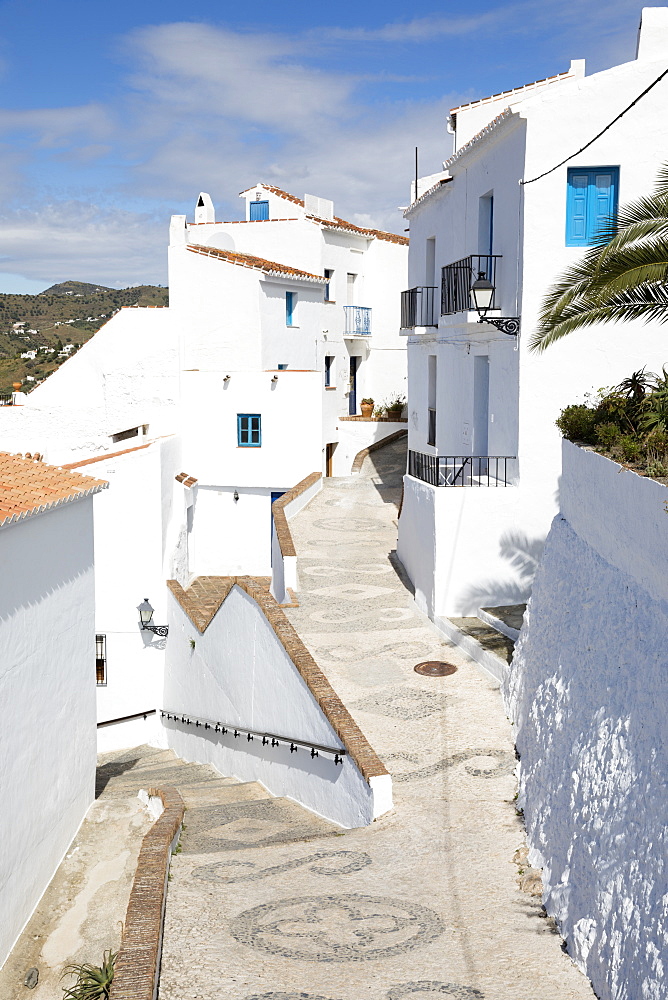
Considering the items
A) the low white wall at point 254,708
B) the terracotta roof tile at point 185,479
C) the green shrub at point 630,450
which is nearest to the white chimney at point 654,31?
the green shrub at point 630,450

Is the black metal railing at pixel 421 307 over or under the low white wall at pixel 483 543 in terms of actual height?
over

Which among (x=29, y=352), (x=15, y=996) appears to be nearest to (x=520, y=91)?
(x=15, y=996)

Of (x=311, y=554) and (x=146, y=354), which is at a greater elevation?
(x=146, y=354)

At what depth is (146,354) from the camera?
2467cm

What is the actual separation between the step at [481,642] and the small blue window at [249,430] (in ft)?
37.7

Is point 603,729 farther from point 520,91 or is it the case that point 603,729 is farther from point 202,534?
point 202,534

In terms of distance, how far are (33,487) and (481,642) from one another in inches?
262

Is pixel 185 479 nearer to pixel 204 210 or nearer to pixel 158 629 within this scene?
pixel 158 629

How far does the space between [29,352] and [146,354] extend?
31.3m

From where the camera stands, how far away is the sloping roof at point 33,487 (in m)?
9.80

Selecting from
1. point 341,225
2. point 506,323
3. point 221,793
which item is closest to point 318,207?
point 341,225

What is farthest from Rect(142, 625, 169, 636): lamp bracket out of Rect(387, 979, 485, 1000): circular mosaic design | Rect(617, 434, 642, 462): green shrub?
Rect(387, 979, 485, 1000): circular mosaic design

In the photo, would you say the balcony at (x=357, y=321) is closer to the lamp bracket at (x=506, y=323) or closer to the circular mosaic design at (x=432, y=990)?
the lamp bracket at (x=506, y=323)

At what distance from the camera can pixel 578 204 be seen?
14.3m
